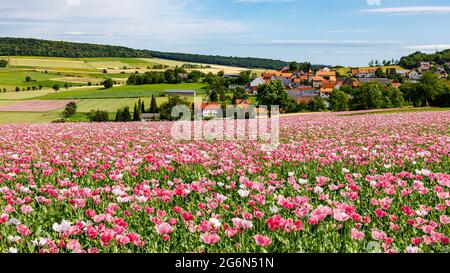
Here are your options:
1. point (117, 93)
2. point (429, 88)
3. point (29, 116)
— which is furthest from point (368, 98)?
point (29, 116)

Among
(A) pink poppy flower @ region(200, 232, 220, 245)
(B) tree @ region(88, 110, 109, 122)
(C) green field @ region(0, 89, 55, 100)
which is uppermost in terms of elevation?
(A) pink poppy flower @ region(200, 232, 220, 245)

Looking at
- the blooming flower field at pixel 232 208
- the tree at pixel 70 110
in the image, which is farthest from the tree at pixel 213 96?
the blooming flower field at pixel 232 208

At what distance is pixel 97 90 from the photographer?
4380 inches

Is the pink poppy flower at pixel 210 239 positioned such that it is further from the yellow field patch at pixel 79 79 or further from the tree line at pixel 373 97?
the yellow field patch at pixel 79 79

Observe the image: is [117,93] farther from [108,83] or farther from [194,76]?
[194,76]

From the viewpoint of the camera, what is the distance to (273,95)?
244 ft

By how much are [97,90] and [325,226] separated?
4446 inches

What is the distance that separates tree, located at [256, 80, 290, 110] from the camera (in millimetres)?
74375

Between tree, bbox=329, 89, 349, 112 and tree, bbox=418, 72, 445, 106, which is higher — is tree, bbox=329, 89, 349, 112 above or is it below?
below

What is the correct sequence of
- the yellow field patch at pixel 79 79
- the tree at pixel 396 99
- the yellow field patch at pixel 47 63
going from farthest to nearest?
1. the yellow field patch at pixel 47 63
2. the yellow field patch at pixel 79 79
3. the tree at pixel 396 99

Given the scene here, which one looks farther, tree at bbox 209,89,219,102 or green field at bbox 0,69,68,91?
tree at bbox 209,89,219,102

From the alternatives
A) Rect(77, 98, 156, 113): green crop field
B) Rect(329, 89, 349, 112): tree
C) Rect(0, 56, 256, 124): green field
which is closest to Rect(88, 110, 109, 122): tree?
Rect(0, 56, 256, 124): green field

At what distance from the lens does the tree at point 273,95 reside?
2928 inches

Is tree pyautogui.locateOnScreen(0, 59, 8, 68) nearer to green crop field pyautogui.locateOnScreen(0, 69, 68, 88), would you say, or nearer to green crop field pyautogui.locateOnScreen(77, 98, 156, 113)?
green crop field pyautogui.locateOnScreen(0, 69, 68, 88)
